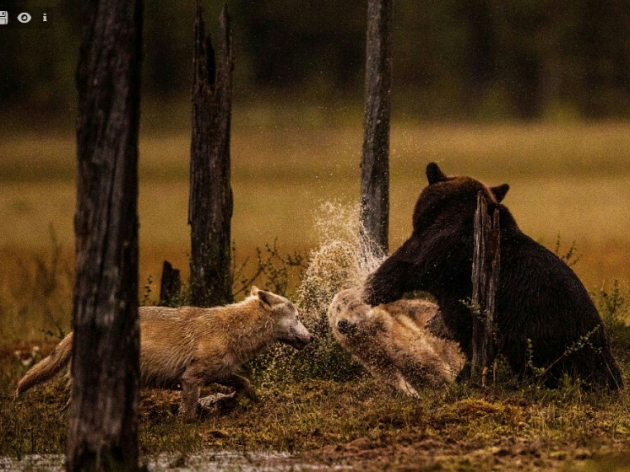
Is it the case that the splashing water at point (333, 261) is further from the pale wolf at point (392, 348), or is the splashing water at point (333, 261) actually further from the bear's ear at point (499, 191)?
the bear's ear at point (499, 191)

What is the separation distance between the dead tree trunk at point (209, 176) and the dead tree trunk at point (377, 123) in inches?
61.6

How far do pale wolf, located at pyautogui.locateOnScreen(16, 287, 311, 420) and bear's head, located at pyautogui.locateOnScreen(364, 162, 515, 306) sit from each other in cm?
92

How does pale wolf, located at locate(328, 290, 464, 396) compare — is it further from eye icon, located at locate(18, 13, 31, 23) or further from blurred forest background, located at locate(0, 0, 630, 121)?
blurred forest background, located at locate(0, 0, 630, 121)

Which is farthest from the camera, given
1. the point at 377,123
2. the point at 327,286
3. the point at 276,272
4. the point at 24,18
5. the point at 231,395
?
the point at 24,18

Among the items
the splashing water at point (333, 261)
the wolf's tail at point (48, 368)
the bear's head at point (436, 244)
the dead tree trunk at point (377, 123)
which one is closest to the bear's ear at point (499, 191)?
the bear's head at point (436, 244)

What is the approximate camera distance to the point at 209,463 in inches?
303

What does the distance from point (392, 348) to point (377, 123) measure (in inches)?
115

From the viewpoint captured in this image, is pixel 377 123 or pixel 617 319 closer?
pixel 377 123

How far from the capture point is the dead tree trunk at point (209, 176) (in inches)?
470

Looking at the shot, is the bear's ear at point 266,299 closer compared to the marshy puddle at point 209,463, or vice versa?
the marshy puddle at point 209,463

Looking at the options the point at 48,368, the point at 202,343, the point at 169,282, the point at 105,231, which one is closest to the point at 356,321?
the point at 202,343

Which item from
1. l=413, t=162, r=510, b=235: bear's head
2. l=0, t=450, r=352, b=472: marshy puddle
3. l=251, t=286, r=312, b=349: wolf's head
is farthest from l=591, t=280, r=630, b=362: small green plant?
l=0, t=450, r=352, b=472: marshy puddle

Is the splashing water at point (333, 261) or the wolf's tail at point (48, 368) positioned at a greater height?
the splashing water at point (333, 261)

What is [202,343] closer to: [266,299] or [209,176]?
[266,299]
